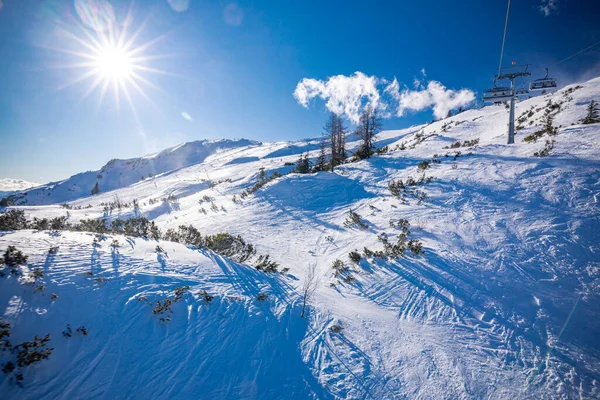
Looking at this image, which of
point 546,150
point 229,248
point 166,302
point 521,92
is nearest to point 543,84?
point 521,92

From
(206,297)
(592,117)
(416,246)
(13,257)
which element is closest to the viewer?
(13,257)

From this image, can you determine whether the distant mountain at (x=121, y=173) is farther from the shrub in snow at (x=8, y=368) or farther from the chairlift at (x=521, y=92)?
the chairlift at (x=521, y=92)

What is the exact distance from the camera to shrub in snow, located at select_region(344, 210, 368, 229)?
10.7 m

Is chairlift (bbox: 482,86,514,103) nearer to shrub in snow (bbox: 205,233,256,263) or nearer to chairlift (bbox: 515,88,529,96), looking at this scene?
chairlift (bbox: 515,88,529,96)

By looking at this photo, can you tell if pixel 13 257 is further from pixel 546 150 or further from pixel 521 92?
pixel 521 92

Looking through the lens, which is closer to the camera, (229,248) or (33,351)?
(33,351)

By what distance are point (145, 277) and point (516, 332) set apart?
25.5 ft

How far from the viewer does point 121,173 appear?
7038 cm

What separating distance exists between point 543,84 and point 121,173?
295 feet

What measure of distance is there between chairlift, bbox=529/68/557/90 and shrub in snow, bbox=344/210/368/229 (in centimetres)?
1740

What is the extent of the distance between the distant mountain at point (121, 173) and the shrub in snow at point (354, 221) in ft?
228

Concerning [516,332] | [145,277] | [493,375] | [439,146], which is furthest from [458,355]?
[439,146]

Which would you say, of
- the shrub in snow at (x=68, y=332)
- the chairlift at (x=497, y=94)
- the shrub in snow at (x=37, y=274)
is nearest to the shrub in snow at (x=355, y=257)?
the shrub in snow at (x=68, y=332)

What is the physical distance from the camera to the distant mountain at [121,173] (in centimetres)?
5789
